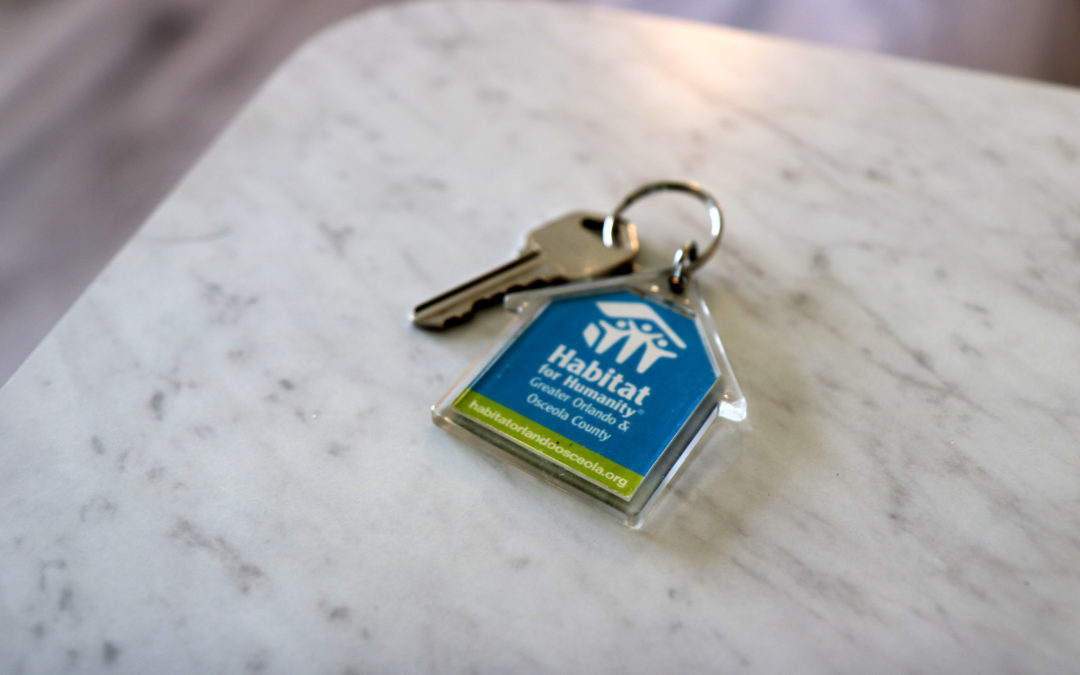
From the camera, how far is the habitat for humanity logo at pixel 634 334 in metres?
0.68

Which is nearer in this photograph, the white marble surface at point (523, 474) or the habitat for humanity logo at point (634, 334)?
the white marble surface at point (523, 474)

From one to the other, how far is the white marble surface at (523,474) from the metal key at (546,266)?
0.02m

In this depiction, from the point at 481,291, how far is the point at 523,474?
0.61 ft

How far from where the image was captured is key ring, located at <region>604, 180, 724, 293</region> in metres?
0.74

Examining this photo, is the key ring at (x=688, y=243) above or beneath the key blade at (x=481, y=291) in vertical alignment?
above

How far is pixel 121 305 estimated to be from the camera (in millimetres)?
759

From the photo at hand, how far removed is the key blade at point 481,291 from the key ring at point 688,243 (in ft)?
0.25

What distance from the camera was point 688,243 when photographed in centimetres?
77

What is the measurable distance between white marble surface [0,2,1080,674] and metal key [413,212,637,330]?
0.08ft

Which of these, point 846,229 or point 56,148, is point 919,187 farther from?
point 56,148

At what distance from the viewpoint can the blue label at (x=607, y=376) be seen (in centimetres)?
62

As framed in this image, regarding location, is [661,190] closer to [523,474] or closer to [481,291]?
[481,291]

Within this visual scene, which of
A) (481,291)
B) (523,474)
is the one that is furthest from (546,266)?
(523,474)

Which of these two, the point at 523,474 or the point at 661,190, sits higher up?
the point at 661,190
